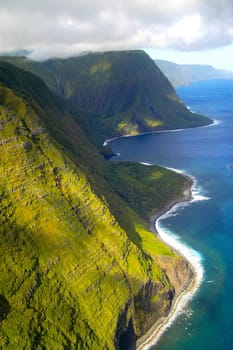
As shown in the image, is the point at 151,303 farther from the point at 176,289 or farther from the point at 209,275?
the point at 209,275

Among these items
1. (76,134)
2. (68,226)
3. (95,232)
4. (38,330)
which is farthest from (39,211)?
(76,134)

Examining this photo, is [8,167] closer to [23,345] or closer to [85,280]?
[85,280]

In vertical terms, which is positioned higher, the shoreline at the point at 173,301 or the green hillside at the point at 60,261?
the green hillside at the point at 60,261

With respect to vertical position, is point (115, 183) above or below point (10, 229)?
below

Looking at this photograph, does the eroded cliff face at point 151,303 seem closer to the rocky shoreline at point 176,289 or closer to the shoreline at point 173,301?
the rocky shoreline at point 176,289

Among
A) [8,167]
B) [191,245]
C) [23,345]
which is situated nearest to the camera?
[23,345]

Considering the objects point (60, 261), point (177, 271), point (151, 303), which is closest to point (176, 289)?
point (177, 271)

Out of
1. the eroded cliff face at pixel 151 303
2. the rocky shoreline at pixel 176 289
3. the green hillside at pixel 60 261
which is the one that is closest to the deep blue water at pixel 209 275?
the rocky shoreline at pixel 176 289

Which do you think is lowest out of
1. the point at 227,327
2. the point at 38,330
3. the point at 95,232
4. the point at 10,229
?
the point at 227,327
